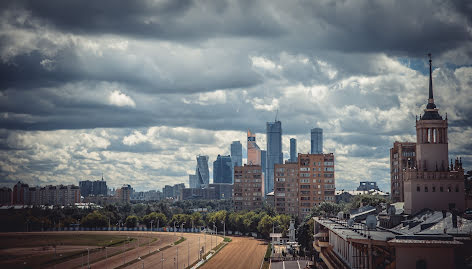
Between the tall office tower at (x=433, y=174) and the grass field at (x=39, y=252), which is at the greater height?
the tall office tower at (x=433, y=174)

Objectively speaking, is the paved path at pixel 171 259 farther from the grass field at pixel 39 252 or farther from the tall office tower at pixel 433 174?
the tall office tower at pixel 433 174

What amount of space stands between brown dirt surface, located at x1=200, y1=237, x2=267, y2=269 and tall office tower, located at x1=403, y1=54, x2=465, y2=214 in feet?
171

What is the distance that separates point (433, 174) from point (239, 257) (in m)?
73.4

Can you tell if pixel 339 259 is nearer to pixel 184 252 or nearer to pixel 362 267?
pixel 362 267

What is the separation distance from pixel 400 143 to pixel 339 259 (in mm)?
116032

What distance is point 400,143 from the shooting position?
192 metres

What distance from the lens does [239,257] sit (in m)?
157

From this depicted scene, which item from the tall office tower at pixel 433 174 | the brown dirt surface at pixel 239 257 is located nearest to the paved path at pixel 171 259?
the brown dirt surface at pixel 239 257

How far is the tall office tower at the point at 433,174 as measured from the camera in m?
98.8

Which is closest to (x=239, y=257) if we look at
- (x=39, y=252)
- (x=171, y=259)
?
(x=171, y=259)

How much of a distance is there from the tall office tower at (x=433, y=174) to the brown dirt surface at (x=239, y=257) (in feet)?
171

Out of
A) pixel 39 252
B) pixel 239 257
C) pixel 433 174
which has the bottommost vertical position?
pixel 39 252

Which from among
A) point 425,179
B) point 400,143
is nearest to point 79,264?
point 425,179

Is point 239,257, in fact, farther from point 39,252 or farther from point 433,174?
point 433,174
